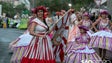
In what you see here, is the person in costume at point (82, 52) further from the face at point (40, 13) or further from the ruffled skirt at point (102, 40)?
the ruffled skirt at point (102, 40)

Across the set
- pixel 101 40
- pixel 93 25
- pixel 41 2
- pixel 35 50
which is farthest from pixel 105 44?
pixel 41 2

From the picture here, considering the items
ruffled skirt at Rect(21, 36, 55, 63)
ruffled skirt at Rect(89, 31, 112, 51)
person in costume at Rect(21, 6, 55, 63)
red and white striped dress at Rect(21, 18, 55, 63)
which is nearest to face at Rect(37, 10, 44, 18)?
person in costume at Rect(21, 6, 55, 63)

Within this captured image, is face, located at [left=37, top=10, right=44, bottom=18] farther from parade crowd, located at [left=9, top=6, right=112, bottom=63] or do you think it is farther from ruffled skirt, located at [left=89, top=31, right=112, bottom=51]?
ruffled skirt, located at [left=89, top=31, right=112, bottom=51]

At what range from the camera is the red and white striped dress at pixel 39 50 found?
950 cm

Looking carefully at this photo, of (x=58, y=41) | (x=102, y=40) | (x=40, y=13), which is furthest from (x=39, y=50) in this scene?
(x=102, y=40)

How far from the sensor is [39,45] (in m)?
9.55

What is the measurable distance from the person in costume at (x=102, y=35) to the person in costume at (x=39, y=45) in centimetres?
320

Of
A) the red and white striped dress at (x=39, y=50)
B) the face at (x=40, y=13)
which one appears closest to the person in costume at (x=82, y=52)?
the red and white striped dress at (x=39, y=50)

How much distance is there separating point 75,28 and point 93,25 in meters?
1.48

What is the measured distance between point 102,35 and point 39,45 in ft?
11.5

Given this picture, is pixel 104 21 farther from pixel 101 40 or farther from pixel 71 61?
pixel 71 61

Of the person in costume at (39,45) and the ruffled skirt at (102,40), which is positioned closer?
the person in costume at (39,45)

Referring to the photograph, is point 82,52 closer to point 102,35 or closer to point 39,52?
point 39,52

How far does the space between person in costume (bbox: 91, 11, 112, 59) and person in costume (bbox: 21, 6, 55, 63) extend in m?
3.20
